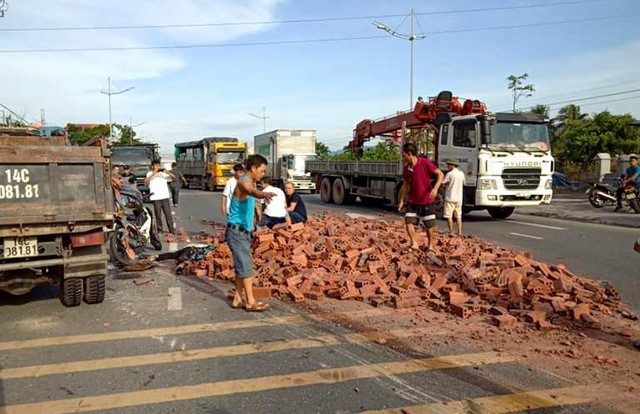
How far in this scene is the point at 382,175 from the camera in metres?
19.0

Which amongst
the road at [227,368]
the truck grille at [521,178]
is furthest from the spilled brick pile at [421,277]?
the truck grille at [521,178]

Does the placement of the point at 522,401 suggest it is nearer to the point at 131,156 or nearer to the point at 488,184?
the point at 488,184

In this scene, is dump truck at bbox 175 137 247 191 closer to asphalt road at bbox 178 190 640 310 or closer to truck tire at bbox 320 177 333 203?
truck tire at bbox 320 177 333 203

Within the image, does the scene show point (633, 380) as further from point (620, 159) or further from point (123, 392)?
point (620, 159)

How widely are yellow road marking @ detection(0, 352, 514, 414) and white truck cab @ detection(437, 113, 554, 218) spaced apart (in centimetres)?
1060

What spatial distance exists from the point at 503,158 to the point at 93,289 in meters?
11.4

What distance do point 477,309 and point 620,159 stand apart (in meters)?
21.3

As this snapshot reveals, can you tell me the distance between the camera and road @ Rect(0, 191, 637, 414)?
3.83 meters

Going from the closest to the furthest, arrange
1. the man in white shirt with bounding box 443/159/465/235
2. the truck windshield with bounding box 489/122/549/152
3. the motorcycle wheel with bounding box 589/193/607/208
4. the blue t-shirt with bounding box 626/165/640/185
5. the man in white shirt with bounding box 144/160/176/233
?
the man in white shirt with bounding box 443/159/465/235 < the man in white shirt with bounding box 144/160/176/233 < the truck windshield with bounding box 489/122/549/152 < the blue t-shirt with bounding box 626/165/640/185 < the motorcycle wheel with bounding box 589/193/607/208

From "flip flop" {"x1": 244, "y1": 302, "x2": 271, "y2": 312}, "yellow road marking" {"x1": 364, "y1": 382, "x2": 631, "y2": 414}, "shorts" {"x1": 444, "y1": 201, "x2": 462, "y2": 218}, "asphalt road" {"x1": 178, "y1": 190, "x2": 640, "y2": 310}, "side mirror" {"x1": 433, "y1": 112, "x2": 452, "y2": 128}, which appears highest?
"side mirror" {"x1": 433, "y1": 112, "x2": 452, "y2": 128}

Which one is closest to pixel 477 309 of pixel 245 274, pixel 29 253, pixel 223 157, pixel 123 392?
pixel 245 274

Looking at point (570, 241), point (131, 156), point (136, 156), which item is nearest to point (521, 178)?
point (570, 241)

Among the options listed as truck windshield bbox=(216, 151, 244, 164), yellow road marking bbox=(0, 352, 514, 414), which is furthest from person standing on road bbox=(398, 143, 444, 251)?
truck windshield bbox=(216, 151, 244, 164)

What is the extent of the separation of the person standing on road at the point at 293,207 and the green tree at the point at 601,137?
25.6 m
